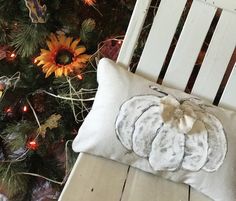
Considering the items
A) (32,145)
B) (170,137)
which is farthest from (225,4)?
(32,145)

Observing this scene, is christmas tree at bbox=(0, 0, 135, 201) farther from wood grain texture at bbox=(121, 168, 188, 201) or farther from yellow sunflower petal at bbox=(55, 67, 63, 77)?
wood grain texture at bbox=(121, 168, 188, 201)

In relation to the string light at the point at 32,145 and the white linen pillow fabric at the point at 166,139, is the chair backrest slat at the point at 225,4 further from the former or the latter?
the string light at the point at 32,145

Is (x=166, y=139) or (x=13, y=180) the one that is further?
(x=13, y=180)

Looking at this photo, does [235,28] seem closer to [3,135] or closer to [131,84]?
[131,84]

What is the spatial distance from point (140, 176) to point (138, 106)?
0.49ft

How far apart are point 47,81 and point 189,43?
37 cm

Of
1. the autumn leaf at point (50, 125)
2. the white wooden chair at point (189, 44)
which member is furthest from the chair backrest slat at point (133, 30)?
the autumn leaf at point (50, 125)

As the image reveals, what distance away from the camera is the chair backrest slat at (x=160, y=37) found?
0.95m

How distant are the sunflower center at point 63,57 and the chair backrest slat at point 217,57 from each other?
314mm

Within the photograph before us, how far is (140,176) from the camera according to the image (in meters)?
0.85

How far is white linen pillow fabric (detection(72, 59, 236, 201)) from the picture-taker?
82cm

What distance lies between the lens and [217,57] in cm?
96

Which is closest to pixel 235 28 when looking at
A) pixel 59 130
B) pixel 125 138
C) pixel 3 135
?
pixel 125 138

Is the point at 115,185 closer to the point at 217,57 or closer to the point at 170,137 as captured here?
the point at 170,137
